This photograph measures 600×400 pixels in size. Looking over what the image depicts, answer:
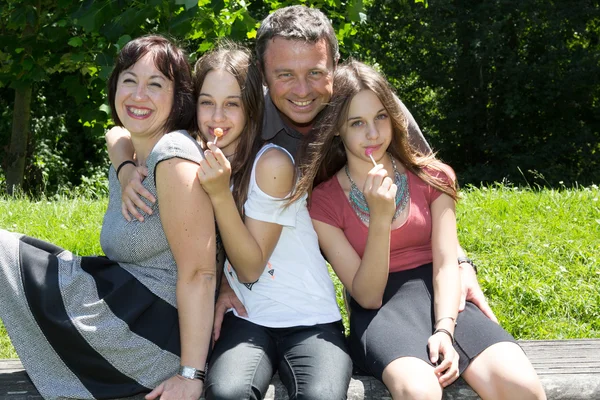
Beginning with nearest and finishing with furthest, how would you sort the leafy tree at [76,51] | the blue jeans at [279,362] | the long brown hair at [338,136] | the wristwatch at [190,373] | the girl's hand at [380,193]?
the blue jeans at [279,362], the wristwatch at [190,373], the girl's hand at [380,193], the long brown hair at [338,136], the leafy tree at [76,51]

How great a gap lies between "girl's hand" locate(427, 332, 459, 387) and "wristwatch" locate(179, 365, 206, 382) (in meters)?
0.77

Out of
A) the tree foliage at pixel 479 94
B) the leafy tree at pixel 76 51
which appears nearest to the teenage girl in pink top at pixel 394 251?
the leafy tree at pixel 76 51

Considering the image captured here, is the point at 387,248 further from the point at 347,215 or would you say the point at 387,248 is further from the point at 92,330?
the point at 92,330

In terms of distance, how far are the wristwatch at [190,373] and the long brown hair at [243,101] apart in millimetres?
600

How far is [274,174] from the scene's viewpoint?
2697 millimetres

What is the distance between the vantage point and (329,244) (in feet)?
9.39

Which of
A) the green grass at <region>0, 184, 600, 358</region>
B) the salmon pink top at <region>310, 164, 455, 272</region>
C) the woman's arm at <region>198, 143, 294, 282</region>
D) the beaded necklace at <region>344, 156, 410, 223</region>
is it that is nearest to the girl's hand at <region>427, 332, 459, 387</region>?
the salmon pink top at <region>310, 164, 455, 272</region>

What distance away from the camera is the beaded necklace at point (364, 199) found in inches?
115

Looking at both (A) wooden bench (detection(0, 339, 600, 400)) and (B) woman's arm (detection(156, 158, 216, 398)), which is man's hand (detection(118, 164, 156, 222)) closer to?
(B) woman's arm (detection(156, 158, 216, 398))

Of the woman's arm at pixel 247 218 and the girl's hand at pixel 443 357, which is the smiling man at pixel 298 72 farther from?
the girl's hand at pixel 443 357

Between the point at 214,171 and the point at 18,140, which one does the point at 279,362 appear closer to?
the point at 214,171

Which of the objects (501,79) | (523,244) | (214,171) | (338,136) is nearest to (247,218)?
(214,171)

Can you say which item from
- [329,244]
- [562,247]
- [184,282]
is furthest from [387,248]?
[562,247]

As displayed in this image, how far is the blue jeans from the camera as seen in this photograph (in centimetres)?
238
